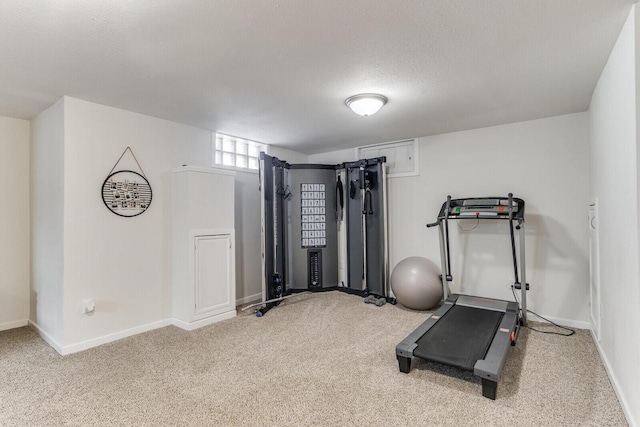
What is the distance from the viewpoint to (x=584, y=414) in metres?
1.97

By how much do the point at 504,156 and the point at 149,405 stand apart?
13.7ft

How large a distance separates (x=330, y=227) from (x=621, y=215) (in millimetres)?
3595

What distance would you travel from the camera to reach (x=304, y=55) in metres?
2.23

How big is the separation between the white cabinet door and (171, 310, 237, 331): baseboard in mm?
54

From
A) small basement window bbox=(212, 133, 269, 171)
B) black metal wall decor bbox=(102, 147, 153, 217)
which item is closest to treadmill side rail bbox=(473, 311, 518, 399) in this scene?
black metal wall decor bbox=(102, 147, 153, 217)

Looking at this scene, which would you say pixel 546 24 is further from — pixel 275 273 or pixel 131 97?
pixel 275 273

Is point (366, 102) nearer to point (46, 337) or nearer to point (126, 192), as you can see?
point (126, 192)

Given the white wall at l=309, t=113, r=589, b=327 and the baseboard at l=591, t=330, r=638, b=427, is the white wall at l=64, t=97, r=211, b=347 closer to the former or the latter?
the white wall at l=309, t=113, r=589, b=327

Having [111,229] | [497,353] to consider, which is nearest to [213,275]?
[111,229]

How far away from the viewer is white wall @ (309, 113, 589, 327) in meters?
3.51

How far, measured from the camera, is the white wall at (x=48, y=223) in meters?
3.01

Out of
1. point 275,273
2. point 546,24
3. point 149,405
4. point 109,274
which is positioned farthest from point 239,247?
point 546,24

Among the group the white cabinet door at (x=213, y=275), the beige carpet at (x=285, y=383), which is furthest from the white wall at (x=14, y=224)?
the white cabinet door at (x=213, y=275)

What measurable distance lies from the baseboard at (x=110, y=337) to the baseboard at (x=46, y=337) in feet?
0.27
